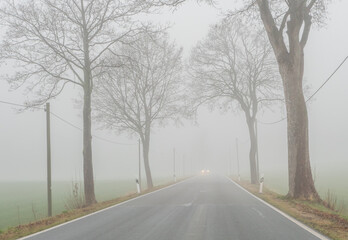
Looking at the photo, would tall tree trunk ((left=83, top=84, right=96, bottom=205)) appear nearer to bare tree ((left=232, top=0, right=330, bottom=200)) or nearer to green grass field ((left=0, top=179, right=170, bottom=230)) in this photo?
green grass field ((left=0, top=179, right=170, bottom=230))

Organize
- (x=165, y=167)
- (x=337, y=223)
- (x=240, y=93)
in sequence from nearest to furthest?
(x=337, y=223) < (x=240, y=93) < (x=165, y=167)

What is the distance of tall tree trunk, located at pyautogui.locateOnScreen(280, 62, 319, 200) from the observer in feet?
44.0

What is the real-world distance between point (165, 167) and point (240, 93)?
149 m

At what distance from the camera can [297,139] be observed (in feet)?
44.9

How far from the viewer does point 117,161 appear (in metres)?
181

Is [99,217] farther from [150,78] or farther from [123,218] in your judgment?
[150,78]

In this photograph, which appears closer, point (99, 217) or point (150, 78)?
point (99, 217)

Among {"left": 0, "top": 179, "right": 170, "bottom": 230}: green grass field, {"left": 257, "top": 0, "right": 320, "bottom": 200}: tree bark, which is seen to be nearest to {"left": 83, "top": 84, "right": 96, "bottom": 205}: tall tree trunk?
{"left": 0, "top": 179, "right": 170, "bottom": 230}: green grass field

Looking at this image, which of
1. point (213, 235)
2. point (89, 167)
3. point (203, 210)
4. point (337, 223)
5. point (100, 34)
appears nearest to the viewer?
point (213, 235)

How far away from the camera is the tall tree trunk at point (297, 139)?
13.4m

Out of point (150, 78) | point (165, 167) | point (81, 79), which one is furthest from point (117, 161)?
point (81, 79)

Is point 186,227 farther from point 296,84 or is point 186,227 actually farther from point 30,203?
point 30,203

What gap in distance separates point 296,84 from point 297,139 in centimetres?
218

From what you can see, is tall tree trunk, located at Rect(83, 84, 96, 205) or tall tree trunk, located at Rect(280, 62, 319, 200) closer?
tall tree trunk, located at Rect(280, 62, 319, 200)
